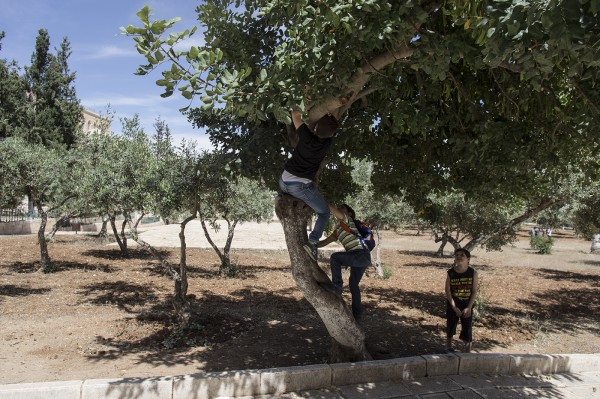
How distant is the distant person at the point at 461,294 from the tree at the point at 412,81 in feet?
4.64

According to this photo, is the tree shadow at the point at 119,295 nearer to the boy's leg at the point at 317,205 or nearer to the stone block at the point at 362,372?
the stone block at the point at 362,372

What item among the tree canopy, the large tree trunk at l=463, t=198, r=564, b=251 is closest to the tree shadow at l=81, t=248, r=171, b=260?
the tree canopy

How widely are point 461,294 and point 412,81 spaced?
3.25m

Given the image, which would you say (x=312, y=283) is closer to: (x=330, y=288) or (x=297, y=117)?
(x=330, y=288)

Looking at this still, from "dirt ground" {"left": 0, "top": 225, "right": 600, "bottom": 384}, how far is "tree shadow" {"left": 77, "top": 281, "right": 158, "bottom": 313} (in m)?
0.03

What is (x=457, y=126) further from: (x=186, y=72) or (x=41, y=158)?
(x=41, y=158)

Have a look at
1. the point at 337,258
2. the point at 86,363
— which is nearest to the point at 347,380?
the point at 337,258

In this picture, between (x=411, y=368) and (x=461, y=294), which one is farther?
(x=461, y=294)

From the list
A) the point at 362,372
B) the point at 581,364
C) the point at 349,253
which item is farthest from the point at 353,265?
the point at 581,364

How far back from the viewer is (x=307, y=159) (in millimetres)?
4559

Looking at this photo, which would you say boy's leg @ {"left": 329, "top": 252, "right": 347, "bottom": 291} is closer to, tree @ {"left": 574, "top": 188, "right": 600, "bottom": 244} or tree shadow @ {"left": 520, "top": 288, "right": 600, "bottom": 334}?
tree shadow @ {"left": 520, "top": 288, "right": 600, "bottom": 334}

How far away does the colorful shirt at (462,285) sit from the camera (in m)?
6.23

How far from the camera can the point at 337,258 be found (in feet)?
19.4

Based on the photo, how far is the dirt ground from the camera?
6.38 meters
